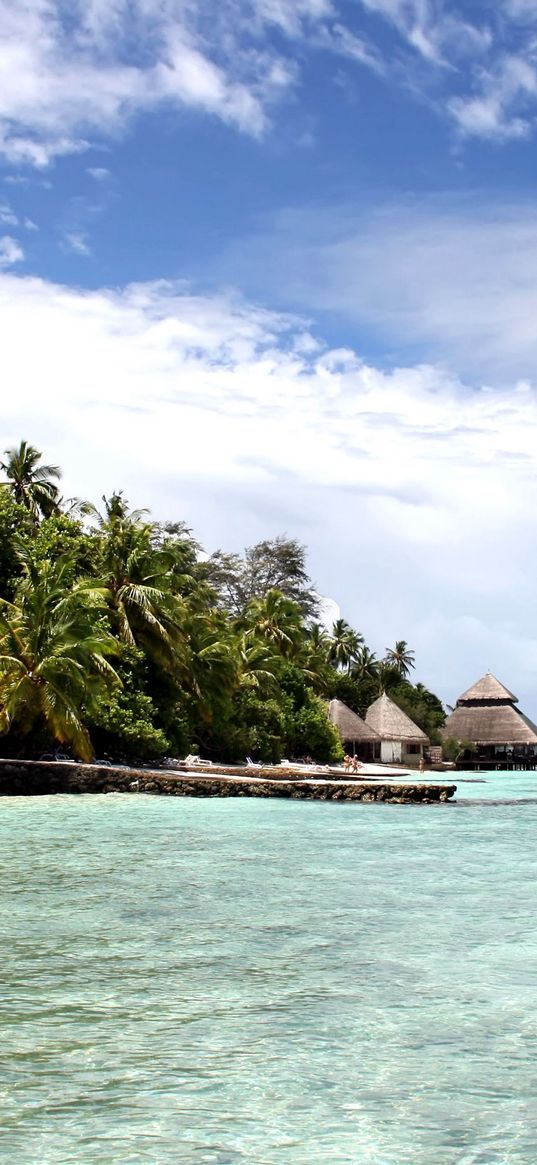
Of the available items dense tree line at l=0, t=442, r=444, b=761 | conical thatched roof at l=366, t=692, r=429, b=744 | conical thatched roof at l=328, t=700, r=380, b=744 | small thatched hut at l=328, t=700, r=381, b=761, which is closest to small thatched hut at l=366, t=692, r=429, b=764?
conical thatched roof at l=366, t=692, r=429, b=744

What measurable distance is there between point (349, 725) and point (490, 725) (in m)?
14.6

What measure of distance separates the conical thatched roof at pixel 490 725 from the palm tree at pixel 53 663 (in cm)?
3938

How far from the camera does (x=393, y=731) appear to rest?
5150 centimetres

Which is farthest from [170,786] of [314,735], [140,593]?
[314,735]

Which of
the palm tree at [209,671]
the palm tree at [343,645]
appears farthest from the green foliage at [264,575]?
the palm tree at [209,671]

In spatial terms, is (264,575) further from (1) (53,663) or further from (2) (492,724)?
(1) (53,663)

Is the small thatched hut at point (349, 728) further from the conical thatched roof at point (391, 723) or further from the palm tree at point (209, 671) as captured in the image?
the palm tree at point (209, 671)

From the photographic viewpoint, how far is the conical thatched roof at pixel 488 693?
60.2 meters

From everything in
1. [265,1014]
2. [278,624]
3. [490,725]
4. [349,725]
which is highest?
[278,624]

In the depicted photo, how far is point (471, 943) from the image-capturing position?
6.82 meters

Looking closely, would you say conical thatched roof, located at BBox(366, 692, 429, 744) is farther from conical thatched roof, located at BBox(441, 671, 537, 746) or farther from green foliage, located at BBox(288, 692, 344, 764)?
green foliage, located at BBox(288, 692, 344, 764)

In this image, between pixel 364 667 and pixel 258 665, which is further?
pixel 364 667

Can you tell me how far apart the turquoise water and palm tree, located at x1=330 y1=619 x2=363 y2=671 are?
173ft

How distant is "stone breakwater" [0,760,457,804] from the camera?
802 inches
